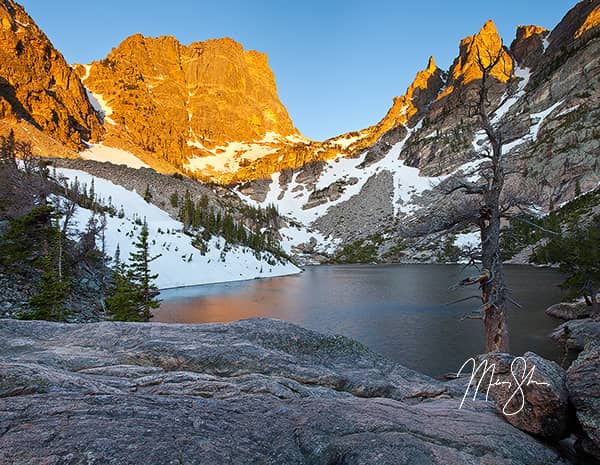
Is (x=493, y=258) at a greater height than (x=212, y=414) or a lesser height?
greater

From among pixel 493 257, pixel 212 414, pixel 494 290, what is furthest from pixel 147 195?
pixel 212 414

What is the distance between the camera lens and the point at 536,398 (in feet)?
14.2

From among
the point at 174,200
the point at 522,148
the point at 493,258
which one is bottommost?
the point at 493,258

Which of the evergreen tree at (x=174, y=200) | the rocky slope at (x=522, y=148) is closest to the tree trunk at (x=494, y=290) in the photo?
the rocky slope at (x=522, y=148)

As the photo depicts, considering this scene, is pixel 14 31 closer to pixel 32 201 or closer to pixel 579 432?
pixel 32 201

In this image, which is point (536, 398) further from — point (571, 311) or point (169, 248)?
point (169, 248)

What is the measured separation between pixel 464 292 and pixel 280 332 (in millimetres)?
41921

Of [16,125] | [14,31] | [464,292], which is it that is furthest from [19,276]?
[14,31]

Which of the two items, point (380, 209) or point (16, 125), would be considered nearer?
point (16, 125)

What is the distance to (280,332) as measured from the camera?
8664mm

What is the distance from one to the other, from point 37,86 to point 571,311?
15344cm

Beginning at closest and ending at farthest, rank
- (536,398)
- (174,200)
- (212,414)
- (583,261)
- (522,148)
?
(212,414) < (536,398) < (583,261) < (174,200) < (522,148)

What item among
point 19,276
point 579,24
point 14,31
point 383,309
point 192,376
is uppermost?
point 579,24

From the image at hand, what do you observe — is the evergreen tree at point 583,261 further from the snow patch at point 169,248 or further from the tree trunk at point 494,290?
the snow patch at point 169,248
